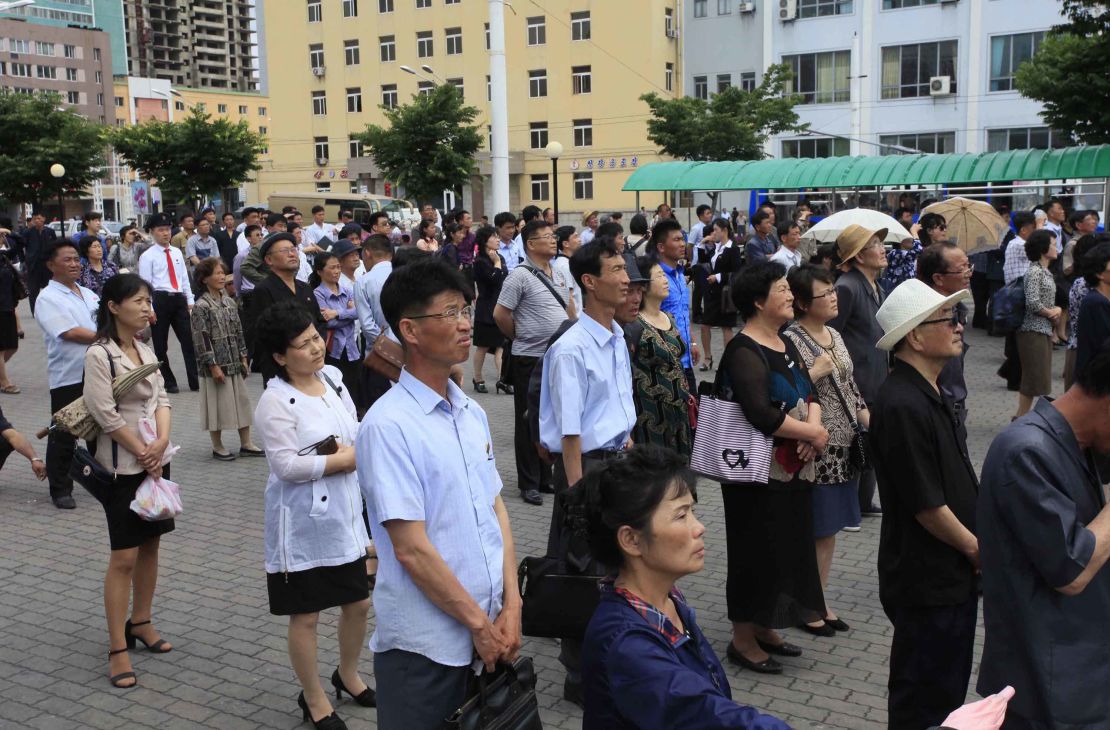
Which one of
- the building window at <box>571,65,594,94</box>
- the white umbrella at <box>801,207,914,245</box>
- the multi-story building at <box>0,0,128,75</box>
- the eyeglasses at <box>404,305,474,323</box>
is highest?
the multi-story building at <box>0,0,128,75</box>

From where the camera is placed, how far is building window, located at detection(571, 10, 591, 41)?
52062 mm

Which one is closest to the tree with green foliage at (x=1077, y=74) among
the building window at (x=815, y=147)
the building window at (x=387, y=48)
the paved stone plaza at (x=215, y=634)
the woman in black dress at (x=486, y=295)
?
the woman in black dress at (x=486, y=295)

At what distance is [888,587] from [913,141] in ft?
145

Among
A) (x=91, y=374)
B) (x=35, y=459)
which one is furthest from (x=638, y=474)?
(x=35, y=459)

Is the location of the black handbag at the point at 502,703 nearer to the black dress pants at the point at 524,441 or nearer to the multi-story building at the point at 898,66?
the black dress pants at the point at 524,441

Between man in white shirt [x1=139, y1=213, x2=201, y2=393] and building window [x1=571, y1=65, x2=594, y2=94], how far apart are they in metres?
42.0

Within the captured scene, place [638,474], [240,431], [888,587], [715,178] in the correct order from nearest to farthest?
1. [638,474]
2. [888,587]
3. [240,431]
4. [715,178]

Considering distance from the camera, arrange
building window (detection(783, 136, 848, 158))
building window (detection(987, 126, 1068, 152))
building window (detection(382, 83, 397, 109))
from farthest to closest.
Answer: building window (detection(382, 83, 397, 109)) → building window (detection(783, 136, 848, 158)) → building window (detection(987, 126, 1068, 152))

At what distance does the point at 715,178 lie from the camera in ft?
82.5

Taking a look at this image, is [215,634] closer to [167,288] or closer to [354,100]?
[167,288]

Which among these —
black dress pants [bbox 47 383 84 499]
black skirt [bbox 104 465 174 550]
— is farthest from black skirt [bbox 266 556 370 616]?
black dress pants [bbox 47 383 84 499]

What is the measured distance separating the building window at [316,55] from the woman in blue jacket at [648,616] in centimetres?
6086

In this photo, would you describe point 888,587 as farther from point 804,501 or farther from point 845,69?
point 845,69

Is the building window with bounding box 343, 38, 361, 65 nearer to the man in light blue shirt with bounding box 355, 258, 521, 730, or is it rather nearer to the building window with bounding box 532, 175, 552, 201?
the building window with bounding box 532, 175, 552, 201
